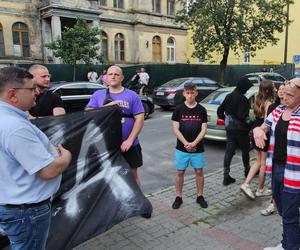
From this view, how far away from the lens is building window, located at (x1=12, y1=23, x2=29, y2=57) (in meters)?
25.8

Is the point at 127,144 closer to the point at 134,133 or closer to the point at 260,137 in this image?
the point at 134,133

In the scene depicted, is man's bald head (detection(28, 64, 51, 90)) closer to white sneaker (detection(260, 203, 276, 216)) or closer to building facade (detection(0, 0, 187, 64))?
white sneaker (detection(260, 203, 276, 216))

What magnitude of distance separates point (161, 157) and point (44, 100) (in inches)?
169

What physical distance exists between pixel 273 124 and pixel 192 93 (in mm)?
1545

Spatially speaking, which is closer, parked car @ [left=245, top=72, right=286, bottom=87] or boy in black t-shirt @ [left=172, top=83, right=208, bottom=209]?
boy in black t-shirt @ [left=172, top=83, right=208, bottom=209]

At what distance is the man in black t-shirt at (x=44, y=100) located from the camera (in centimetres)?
399

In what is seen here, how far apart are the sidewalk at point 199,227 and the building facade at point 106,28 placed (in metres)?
21.4

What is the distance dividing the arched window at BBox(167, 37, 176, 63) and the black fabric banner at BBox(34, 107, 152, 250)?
108 feet

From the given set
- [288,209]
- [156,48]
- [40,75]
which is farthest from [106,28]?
[288,209]

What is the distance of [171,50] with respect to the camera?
36.1m

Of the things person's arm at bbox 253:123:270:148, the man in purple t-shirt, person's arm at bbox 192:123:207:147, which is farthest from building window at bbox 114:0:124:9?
person's arm at bbox 253:123:270:148

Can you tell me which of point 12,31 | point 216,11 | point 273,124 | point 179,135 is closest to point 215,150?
point 179,135

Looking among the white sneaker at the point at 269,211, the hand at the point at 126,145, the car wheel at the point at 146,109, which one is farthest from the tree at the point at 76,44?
the white sneaker at the point at 269,211

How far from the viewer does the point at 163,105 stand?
15.9 metres
